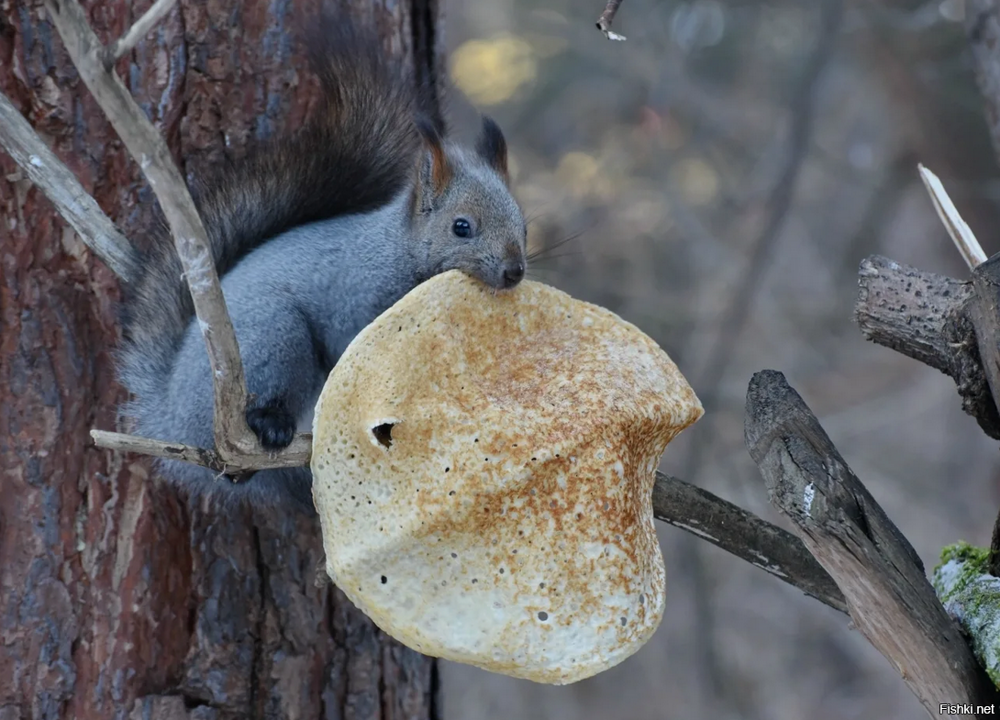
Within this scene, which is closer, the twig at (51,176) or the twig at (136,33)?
the twig at (136,33)

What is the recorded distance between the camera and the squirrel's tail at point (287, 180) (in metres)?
1.75

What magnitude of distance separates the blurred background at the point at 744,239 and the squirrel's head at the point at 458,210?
6.66 feet

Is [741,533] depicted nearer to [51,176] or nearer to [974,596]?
[974,596]

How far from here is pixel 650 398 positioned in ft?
4.20

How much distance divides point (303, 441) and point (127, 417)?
24.1 inches

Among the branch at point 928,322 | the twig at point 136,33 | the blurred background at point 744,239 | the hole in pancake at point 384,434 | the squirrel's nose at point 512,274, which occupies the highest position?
the twig at point 136,33

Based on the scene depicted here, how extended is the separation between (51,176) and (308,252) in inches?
17.0

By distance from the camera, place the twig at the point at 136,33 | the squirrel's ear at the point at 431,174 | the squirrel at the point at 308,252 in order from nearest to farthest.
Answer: the twig at the point at 136,33
the squirrel at the point at 308,252
the squirrel's ear at the point at 431,174

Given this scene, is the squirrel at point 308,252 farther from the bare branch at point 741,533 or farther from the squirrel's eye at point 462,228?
the bare branch at point 741,533

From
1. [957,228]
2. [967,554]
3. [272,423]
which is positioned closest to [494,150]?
[272,423]

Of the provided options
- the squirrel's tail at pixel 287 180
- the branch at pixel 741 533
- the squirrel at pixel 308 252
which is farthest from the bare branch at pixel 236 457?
the squirrel's tail at pixel 287 180

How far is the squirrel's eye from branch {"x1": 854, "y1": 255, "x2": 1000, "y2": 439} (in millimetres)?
654

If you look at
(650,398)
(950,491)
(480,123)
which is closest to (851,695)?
(950,491)

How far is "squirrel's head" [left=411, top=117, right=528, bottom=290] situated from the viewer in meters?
1.77
